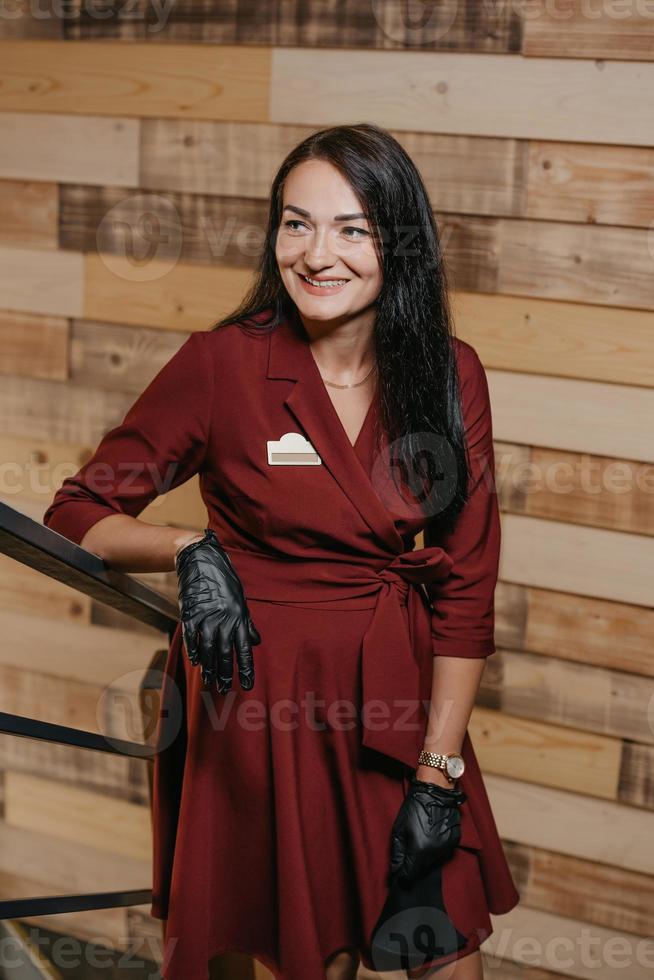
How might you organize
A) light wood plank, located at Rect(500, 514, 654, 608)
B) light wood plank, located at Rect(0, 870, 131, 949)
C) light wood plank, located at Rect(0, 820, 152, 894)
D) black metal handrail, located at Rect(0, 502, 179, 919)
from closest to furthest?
1. black metal handrail, located at Rect(0, 502, 179, 919)
2. light wood plank, located at Rect(500, 514, 654, 608)
3. light wood plank, located at Rect(0, 870, 131, 949)
4. light wood plank, located at Rect(0, 820, 152, 894)

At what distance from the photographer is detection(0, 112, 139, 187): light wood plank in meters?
2.35

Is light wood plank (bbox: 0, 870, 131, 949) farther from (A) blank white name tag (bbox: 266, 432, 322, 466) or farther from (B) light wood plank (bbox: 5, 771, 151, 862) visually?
(A) blank white name tag (bbox: 266, 432, 322, 466)

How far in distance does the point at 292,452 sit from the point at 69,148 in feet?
4.29

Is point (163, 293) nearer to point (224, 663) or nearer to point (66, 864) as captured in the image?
point (224, 663)

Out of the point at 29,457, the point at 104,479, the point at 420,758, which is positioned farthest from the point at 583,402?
the point at 29,457

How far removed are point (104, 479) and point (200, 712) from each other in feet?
1.06

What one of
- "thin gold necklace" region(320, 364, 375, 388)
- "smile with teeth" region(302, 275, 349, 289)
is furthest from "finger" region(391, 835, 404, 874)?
"smile with teeth" region(302, 275, 349, 289)

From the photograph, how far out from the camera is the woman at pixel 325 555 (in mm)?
1388

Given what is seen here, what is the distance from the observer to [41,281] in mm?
2473

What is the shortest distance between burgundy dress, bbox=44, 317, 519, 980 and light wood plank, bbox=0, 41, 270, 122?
3.08 ft

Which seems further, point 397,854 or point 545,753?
point 545,753
